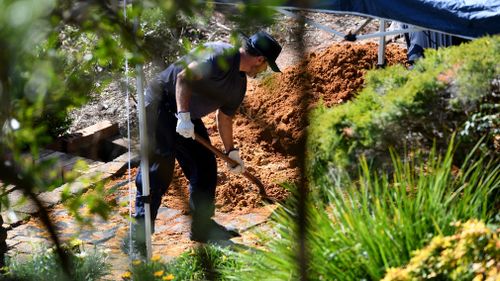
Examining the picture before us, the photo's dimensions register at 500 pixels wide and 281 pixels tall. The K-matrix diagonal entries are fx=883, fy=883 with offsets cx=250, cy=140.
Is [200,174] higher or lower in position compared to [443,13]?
lower

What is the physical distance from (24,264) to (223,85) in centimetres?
177

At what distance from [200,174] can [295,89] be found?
6.93 feet

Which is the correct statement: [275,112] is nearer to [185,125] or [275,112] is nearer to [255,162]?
[255,162]

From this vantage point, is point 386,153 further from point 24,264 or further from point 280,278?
point 24,264

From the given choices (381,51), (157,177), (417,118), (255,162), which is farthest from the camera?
(381,51)

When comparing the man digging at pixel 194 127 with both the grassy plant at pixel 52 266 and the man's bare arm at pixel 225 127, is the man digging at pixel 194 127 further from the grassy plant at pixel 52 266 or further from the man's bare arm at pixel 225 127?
the grassy plant at pixel 52 266

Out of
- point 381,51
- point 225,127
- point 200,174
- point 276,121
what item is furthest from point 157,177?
point 381,51

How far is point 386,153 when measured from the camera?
457cm

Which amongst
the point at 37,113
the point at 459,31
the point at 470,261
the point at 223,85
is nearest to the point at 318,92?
the point at 459,31

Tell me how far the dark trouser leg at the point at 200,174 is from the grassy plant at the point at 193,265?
0.76 meters

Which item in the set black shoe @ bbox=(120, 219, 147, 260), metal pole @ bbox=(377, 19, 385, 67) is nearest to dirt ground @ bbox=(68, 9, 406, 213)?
metal pole @ bbox=(377, 19, 385, 67)

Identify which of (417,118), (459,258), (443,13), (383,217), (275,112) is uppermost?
(443,13)

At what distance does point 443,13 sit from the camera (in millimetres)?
7387

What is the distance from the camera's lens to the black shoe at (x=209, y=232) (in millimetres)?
6133
